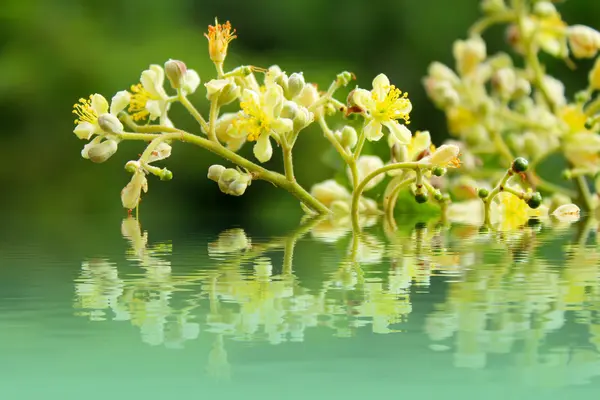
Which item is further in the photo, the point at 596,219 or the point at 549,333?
the point at 596,219

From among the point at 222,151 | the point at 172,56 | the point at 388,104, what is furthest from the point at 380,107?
the point at 172,56

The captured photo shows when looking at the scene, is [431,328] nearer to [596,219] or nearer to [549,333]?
[549,333]

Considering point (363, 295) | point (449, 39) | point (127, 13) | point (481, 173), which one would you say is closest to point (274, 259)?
point (363, 295)

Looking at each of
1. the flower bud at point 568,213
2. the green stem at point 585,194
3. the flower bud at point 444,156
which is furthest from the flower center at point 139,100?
the green stem at point 585,194

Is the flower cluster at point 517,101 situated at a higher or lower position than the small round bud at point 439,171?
higher

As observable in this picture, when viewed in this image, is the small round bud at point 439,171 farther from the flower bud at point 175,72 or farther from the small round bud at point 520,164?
the flower bud at point 175,72

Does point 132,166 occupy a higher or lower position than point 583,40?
lower

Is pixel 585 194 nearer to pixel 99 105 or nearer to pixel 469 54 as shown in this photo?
pixel 469 54
